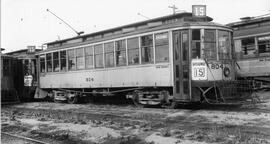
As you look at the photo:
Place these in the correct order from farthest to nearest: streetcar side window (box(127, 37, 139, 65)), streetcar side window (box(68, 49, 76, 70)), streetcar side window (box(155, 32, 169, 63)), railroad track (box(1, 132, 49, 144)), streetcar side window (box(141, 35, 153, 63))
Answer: streetcar side window (box(68, 49, 76, 70)) → streetcar side window (box(127, 37, 139, 65)) → streetcar side window (box(141, 35, 153, 63)) → streetcar side window (box(155, 32, 169, 63)) → railroad track (box(1, 132, 49, 144))

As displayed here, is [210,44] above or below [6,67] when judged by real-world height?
above

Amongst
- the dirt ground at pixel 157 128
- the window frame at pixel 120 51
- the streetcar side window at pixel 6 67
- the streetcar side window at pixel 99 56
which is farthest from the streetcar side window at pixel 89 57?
the streetcar side window at pixel 6 67

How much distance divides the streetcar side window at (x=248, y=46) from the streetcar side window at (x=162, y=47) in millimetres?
5674

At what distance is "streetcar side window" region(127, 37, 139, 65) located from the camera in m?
12.0

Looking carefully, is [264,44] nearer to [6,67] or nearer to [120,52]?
[120,52]

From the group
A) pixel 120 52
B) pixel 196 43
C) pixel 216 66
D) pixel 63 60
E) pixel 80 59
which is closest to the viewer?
pixel 196 43

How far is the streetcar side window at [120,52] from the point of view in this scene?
12562mm

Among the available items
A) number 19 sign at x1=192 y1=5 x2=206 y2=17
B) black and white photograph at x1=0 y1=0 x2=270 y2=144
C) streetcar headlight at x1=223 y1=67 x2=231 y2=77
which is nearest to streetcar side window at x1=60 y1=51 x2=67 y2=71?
black and white photograph at x1=0 y1=0 x2=270 y2=144

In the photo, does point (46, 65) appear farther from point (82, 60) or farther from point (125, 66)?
point (125, 66)

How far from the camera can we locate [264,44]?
14.4 m

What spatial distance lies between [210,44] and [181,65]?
1.20 metres

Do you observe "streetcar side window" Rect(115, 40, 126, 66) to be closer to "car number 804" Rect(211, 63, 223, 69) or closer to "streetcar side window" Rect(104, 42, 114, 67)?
"streetcar side window" Rect(104, 42, 114, 67)

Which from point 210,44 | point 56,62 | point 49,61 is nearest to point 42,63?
point 49,61

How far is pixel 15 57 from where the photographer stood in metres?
18.6
